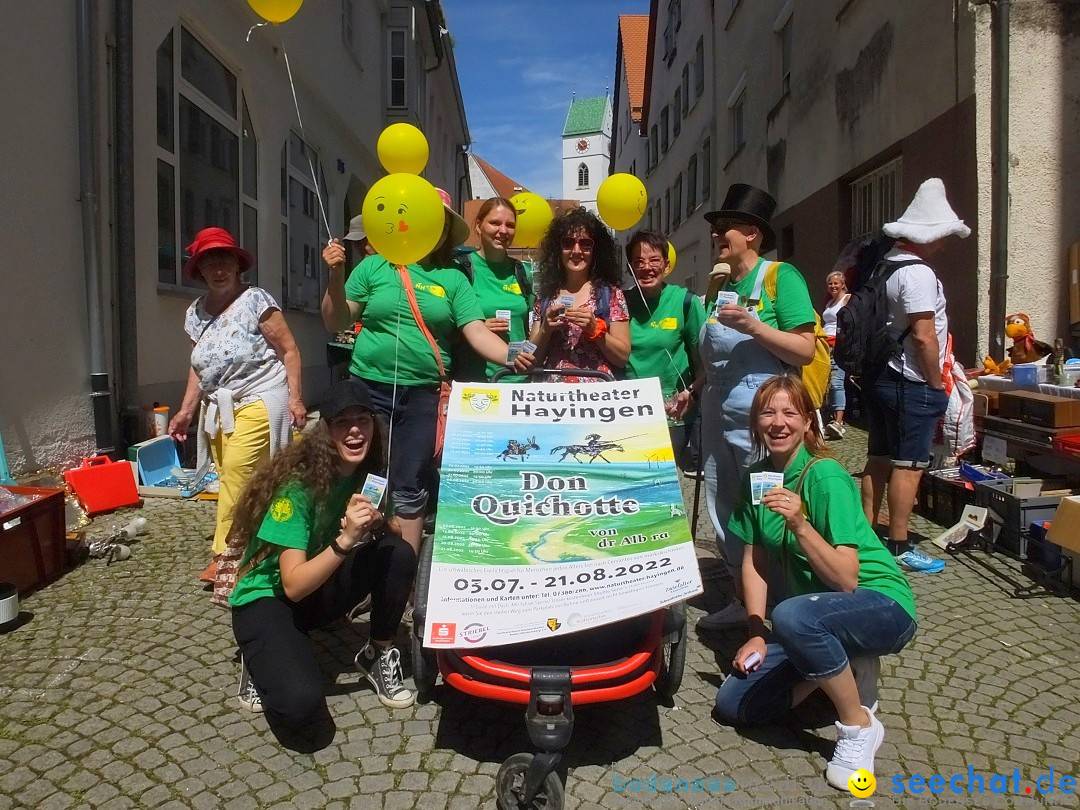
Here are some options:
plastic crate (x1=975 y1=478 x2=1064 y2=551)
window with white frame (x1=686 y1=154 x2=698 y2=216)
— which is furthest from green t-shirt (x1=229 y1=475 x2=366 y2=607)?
window with white frame (x1=686 y1=154 x2=698 y2=216)

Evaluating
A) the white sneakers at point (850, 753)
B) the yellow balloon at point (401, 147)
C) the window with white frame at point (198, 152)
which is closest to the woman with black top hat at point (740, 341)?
the white sneakers at point (850, 753)

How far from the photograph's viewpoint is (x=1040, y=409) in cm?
485

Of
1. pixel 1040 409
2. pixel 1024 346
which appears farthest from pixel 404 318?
pixel 1024 346

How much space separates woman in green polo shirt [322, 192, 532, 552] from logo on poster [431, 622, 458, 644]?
1152 mm

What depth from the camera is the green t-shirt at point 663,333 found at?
11.7ft

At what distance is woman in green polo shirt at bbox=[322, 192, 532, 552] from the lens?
11.1 ft

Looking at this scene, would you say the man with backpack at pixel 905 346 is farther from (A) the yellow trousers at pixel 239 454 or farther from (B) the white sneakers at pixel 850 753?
(A) the yellow trousers at pixel 239 454

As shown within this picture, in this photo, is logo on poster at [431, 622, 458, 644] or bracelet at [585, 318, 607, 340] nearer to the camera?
logo on poster at [431, 622, 458, 644]

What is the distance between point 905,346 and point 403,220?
2.64 m

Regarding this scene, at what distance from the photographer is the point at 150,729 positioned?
104 inches

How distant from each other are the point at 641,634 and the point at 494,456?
2.61 ft

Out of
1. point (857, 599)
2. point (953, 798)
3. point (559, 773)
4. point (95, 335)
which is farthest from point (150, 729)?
point (95, 335)

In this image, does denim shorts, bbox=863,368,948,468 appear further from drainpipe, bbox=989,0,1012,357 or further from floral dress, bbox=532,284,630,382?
drainpipe, bbox=989,0,1012,357

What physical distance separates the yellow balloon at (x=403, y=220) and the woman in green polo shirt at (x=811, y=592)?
5.12 ft
